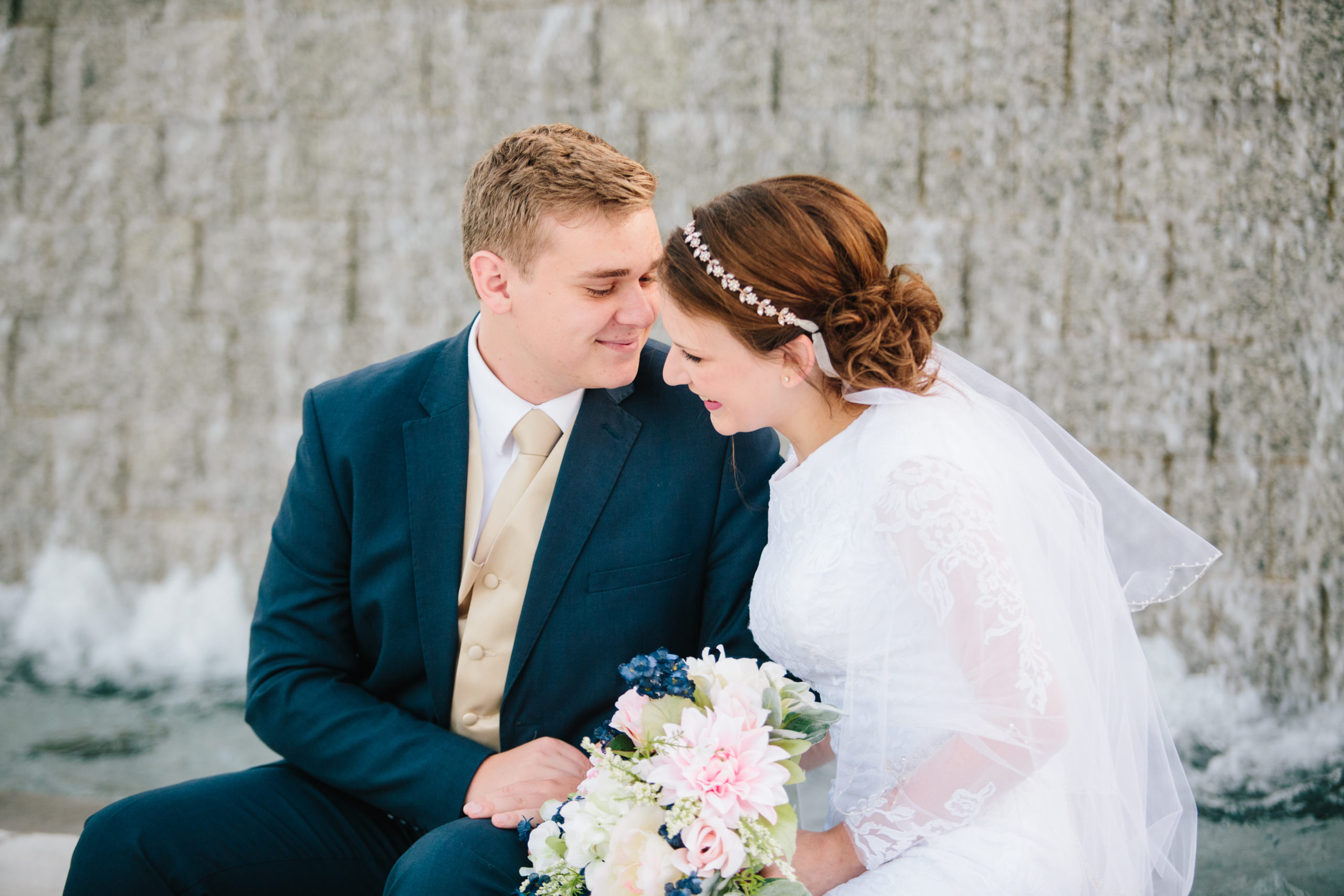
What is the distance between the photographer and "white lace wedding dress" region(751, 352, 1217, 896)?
55.3 inches

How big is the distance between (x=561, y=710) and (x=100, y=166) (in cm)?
343

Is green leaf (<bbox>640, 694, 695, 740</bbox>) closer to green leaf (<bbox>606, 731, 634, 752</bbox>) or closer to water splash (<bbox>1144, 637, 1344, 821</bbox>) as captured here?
green leaf (<bbox>606, 731, 634, 752</bbox>)

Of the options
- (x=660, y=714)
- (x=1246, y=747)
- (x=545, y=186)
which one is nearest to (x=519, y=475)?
(x=545, y=186)

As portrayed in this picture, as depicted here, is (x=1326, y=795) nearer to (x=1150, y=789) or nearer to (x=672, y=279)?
(x=1150, y=789)

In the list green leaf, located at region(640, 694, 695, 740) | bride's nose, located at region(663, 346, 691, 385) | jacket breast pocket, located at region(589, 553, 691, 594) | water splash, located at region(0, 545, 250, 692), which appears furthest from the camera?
water splash, located at region(0, 545, 250, 692)

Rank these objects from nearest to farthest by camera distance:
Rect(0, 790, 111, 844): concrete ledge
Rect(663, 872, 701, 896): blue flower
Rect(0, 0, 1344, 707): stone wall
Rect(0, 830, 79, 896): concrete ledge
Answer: Rect(663, 872, 701, 896): blue flower, Rect(0, 830, 79, 896): concrete ledge, Rect(0, 790, 111, 844): concrete ledge, Rect(0, 0, 1344, 707): stone wall

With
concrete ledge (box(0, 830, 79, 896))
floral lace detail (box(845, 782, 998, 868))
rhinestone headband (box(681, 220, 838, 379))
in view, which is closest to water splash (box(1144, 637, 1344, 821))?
floral lace detail (box(845, 782, 998, 868))

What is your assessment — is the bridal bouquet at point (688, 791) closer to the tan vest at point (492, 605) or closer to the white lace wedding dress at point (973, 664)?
the white lace wedding dress at point (973, 664)

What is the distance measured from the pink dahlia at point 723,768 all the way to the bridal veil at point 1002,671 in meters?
0.28

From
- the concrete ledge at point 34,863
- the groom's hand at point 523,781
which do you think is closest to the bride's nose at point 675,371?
the groom's hand at point 523,781

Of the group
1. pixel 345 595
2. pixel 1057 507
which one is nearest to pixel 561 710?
pixel 345 595

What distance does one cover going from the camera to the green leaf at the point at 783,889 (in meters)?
1.29

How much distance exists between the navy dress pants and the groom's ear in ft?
3.30

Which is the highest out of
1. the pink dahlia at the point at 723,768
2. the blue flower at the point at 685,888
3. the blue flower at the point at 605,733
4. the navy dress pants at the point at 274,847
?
the pink dahlia at the point at 723,768
